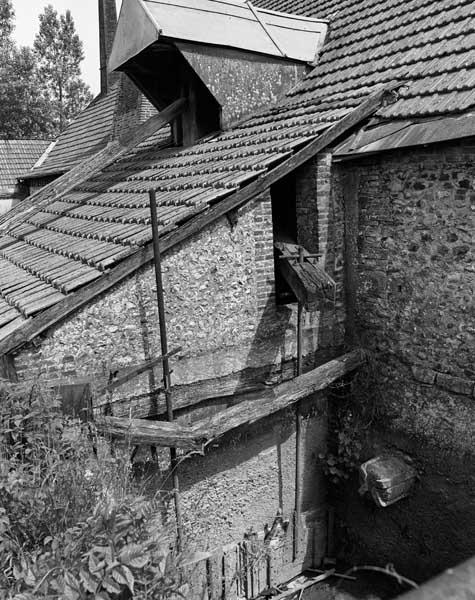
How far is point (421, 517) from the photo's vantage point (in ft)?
18.7

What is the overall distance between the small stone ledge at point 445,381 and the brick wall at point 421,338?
10 millimetres

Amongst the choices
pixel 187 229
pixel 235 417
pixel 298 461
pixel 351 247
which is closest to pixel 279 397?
pixel 235 417

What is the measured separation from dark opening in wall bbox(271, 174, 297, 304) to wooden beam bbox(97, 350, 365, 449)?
891 mm

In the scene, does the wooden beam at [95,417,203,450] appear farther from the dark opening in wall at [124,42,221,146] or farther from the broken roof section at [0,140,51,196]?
the broken roof section at [0,140,51,196]

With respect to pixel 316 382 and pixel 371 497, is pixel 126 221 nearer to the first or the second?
pixel 316 382

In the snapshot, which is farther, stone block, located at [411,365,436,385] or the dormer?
the dormer

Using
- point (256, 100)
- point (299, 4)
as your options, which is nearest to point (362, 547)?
point (256, 100)

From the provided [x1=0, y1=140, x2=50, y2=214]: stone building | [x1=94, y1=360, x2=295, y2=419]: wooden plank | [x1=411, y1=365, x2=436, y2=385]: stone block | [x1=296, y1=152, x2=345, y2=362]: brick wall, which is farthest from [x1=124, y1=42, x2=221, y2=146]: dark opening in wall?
[x1=0, y1=140, x2=50, y2=214]: stone building

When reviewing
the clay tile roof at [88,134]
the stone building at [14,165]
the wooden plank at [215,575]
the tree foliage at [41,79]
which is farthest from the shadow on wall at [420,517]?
the tree foliage at [41,79]

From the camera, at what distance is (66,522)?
10.8ft

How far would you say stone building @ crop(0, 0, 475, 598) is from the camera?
16.2ft

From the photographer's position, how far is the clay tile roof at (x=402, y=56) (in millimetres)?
5113

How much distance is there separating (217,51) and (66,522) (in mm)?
6016

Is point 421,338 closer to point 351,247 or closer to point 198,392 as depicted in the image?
point 351,247
